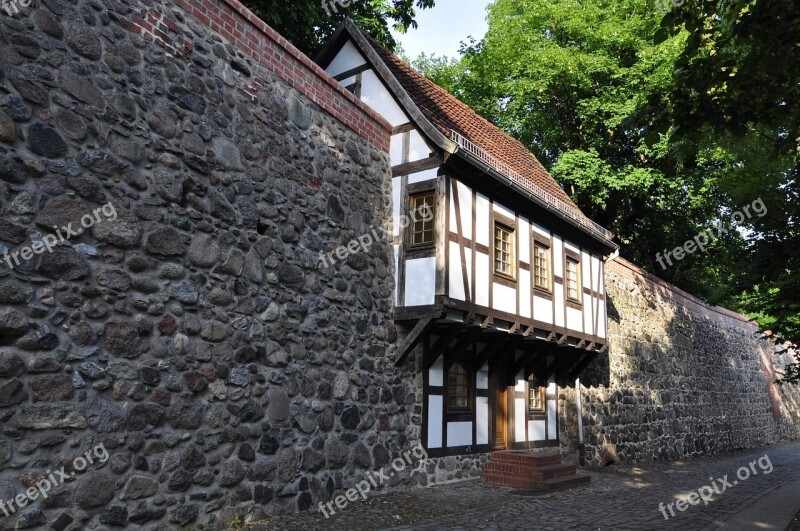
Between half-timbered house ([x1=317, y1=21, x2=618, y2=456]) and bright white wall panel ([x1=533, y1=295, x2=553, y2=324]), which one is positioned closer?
half-timbered house ([x1=317, y1=21, x2=618, y2=456])

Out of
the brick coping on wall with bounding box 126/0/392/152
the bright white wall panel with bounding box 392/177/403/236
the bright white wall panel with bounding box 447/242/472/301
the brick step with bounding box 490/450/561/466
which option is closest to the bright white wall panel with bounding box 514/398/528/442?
the brick step with bounding box 490/450/561/466

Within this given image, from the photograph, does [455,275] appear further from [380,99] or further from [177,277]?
[177,277]

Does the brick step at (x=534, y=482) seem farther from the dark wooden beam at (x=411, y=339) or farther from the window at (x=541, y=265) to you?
the window at (x=541, y=265)

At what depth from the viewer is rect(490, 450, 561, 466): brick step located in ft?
34.1

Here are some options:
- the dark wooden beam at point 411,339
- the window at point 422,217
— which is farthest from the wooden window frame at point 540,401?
the window at point 422,217

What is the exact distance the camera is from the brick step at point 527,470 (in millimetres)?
10180

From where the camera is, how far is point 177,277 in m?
6.24

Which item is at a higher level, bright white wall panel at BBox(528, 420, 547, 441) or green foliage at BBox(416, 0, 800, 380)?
green foliage at BBox(416, 0, 800, 380)

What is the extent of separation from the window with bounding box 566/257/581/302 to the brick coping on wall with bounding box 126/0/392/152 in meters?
5.78

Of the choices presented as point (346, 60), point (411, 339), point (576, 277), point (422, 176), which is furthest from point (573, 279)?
point (346, 60)

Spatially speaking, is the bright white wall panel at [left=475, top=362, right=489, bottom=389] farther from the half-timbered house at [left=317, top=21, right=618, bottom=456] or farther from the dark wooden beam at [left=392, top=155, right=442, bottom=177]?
the dark wooden beam at [left=392, top=155, right=442, bottom=177]

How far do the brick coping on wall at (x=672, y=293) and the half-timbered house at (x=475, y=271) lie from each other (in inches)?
129

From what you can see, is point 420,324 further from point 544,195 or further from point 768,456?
point 768,456

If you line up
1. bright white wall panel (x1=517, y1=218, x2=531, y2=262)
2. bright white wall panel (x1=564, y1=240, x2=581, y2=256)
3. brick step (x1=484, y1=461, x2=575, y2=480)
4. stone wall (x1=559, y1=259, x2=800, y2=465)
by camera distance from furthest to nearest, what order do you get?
stone wall (x1=559, y1=259, x2=800, y2=465), bright white wall panel (x1=564, y1=240, x2=581, y2=256), bright white wall panel (x1=517, y1=218, x2=531, y2=262), brick step (x1=484, y1=461, x2=575, y2=480)
